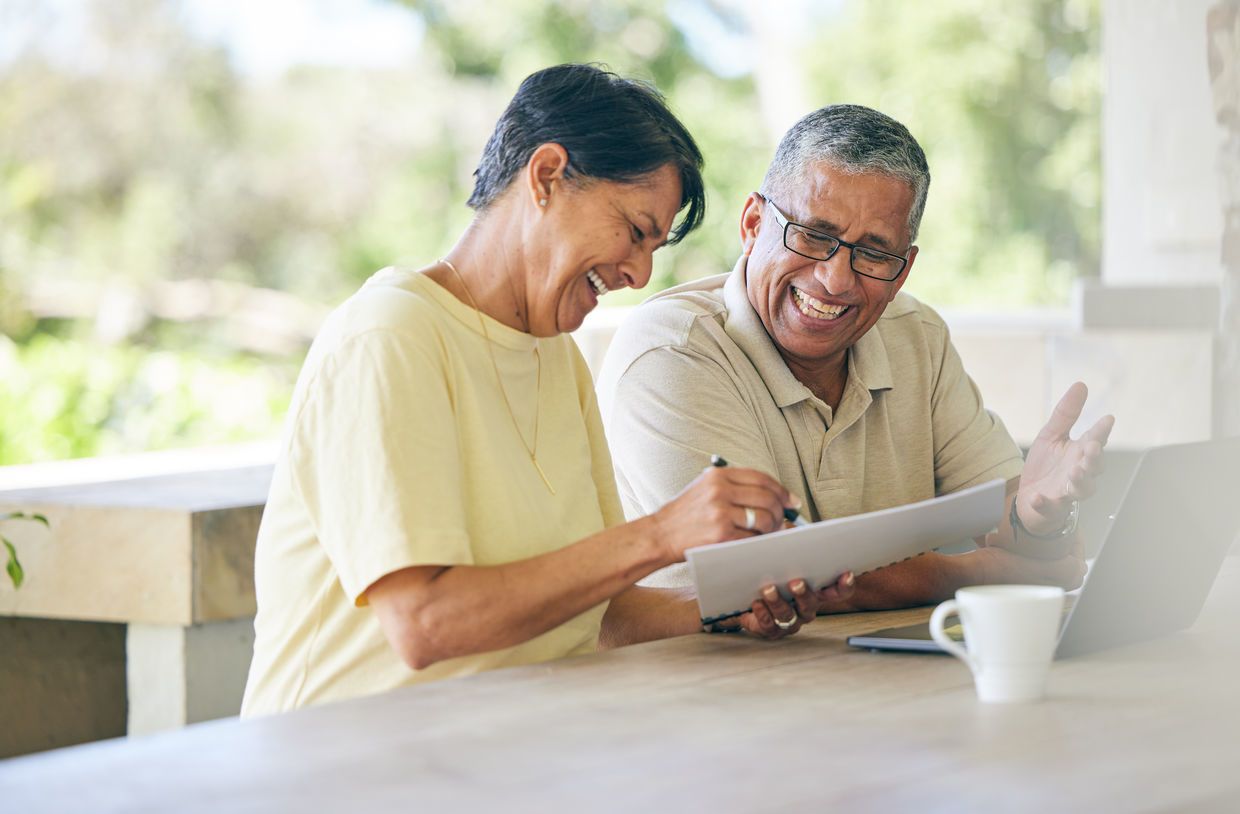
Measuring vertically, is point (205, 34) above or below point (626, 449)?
above

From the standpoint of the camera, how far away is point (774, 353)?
A: 2.20 metres

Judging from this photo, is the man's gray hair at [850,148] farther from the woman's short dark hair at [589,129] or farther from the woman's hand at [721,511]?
the woman's hand at [721,511]

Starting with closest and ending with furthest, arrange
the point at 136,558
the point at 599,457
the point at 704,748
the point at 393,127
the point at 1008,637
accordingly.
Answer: the point at 704,748
the point at 1008,637
the point at 599,457
the point at 136,558
the point at 393,127

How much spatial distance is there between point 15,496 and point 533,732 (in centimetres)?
182

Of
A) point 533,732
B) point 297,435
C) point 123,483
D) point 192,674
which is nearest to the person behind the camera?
point 533,732

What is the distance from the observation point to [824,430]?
220 centimetres

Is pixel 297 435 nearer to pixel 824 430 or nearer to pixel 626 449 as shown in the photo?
pixel 626 449

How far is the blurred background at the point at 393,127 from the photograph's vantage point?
12461 millimetres

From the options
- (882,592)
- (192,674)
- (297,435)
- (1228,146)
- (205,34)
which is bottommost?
(192,674)

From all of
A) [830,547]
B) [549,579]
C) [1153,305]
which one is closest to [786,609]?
[830,547]

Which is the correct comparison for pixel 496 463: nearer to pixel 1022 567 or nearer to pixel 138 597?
pixel 1022 567

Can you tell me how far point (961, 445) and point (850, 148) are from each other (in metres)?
0.51

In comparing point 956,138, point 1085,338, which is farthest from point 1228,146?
point 956,138

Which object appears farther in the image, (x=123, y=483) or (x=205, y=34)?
(x=205, y=34)
